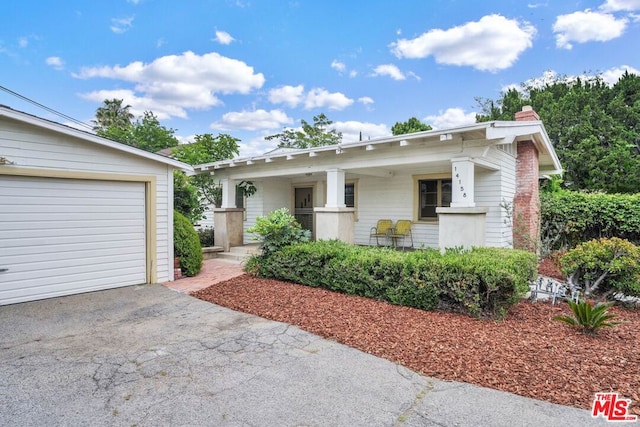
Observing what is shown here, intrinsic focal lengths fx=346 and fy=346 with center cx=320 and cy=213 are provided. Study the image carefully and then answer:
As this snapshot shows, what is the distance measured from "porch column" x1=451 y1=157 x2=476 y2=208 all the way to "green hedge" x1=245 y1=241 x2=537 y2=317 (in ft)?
4.13

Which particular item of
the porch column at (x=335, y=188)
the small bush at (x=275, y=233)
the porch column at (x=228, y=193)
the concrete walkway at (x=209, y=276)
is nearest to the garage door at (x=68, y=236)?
the concrete walkway at (x=209, y=276)

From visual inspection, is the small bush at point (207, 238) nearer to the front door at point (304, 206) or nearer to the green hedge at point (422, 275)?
the front door at point (304, 206)

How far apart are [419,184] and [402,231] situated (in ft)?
4.84

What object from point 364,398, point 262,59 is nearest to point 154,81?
point 262,59

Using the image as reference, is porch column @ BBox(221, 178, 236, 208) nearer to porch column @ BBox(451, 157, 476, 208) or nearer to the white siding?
the white siding

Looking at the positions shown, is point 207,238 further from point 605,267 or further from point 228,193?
point 605,267

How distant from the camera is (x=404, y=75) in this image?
16.6 meters

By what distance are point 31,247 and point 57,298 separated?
0.96m

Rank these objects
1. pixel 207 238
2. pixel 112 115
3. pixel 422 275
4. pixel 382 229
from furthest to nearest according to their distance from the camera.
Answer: pixel 112 115 < pixel 207 238 < pixel 382 229 < pixel 422 275

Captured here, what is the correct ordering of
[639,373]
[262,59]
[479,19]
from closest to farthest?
[639,373], [479,19], [262,59]

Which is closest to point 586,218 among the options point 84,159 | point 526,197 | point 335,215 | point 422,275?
point 526,197

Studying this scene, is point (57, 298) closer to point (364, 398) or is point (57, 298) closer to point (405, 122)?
point (364, 398)

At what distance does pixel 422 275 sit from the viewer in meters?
5.04

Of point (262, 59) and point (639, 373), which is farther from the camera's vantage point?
point (262, 59)
